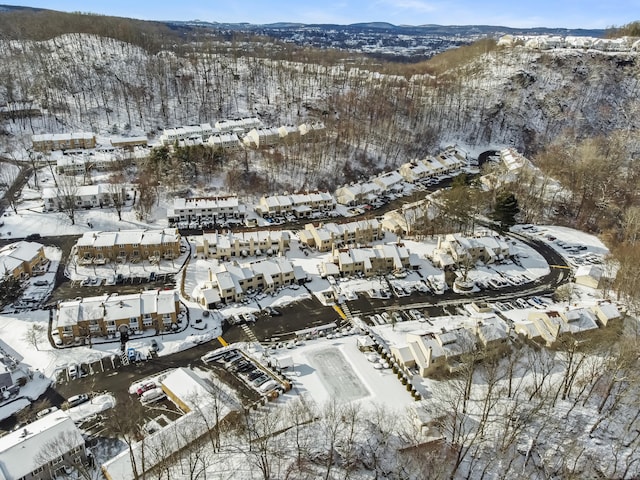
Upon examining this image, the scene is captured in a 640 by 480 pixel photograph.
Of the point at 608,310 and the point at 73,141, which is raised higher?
the point at 73,141

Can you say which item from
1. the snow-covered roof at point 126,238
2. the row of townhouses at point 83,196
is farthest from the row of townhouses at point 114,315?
the row of townhouses at point 83,196

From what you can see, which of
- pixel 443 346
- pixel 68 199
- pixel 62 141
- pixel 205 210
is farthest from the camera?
pixel 62 141

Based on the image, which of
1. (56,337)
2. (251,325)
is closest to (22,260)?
(56,337)

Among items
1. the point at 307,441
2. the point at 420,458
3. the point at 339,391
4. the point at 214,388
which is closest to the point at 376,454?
the point at 420,458

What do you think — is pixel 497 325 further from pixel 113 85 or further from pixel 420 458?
pixel 113 85

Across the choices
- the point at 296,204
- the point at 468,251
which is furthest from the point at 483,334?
the point at 296,204

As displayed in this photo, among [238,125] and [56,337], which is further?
[238,125]

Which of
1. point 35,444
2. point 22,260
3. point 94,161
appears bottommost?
point 35,444

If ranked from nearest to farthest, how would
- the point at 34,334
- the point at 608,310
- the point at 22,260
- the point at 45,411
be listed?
the point at 45,411 < the point at 34,334 < the point at 608,310 < the point at 22,260

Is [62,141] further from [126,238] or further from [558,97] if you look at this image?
[558,97]
